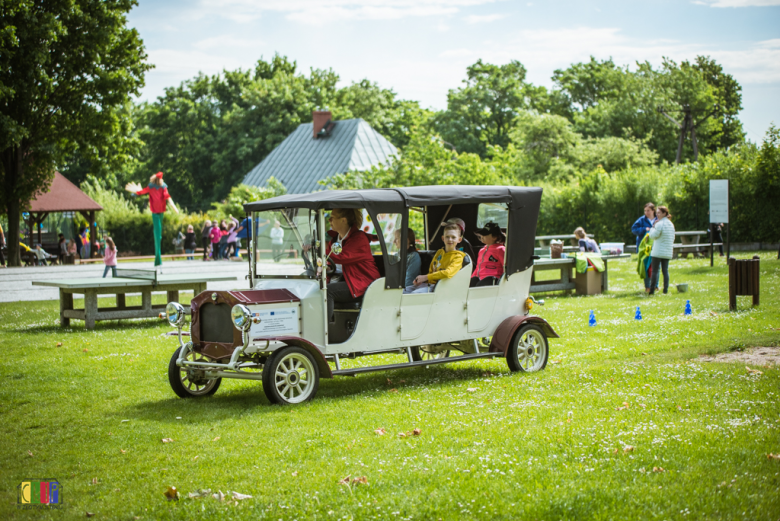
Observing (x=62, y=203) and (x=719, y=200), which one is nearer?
(x=719, y=200)

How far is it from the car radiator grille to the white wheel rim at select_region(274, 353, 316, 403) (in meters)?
0.61

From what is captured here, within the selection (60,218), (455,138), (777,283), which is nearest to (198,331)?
(777,283)

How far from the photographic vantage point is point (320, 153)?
2381 inches

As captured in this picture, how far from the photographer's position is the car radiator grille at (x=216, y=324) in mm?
7820

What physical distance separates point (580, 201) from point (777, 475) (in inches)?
1387

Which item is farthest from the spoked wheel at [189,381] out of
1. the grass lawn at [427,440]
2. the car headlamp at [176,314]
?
the car headlamp at [176,314]

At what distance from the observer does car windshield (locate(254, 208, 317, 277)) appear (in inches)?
325

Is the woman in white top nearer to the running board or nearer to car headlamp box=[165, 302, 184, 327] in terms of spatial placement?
the running board

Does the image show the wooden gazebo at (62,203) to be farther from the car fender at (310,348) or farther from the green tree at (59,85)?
the car fender at (310,348)

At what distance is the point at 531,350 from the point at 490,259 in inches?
48.0

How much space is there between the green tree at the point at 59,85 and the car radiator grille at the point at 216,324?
2381 centimetres

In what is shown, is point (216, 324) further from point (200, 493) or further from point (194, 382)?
point (200, 493)

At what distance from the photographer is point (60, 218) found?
49.7 metres

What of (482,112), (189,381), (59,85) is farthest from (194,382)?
(482,112)
